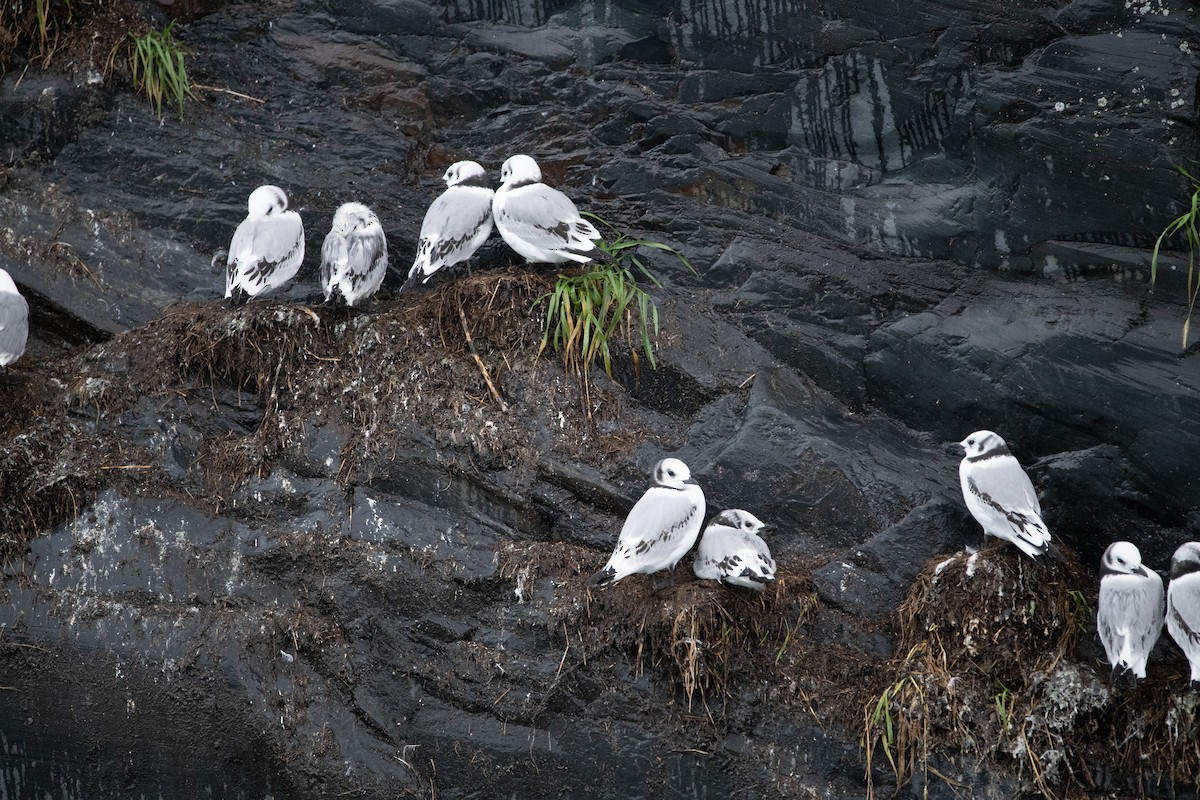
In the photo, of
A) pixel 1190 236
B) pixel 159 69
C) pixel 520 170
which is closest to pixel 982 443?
pixel 1190 236

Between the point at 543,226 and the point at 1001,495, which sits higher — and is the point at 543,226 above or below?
above

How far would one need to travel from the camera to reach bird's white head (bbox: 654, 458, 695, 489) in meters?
6.68

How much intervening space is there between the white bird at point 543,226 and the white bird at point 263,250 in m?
1.35

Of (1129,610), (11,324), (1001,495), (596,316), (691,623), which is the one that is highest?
(11,324)

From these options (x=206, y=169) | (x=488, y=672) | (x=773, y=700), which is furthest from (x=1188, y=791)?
(x=206, y=169)

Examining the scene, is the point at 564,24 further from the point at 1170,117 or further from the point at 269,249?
the point at 1170,117

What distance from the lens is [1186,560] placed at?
6266 millimetres

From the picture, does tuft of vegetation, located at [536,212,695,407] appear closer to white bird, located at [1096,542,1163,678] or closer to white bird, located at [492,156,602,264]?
white bird, located at [492,156,602,264]

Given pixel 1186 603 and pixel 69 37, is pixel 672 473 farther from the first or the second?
pixel 69 37

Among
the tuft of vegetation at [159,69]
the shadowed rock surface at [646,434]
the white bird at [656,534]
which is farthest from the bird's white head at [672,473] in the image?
the tuft of vegetation at [159,69]

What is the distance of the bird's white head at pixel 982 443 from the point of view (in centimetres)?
666

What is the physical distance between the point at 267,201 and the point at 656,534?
3.56 metres

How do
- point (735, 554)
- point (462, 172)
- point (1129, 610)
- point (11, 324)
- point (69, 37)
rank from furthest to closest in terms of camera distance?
1. point (69, 37)
2. point (462, 172)
3. point (11, 324)
4. point (735, 554)
5. point (1129, 610)

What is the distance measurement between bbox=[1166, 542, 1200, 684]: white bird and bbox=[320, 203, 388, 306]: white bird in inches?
200
